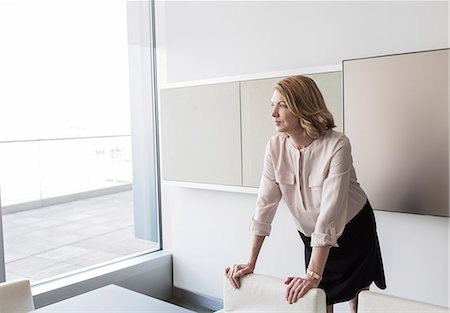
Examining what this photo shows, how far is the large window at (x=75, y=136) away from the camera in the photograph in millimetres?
3209

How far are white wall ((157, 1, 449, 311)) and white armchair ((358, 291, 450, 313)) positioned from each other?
1.24 meters

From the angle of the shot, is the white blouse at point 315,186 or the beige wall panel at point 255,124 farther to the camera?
the beige wall panel at point 255,124

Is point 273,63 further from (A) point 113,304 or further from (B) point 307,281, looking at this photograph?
(A) point 113,304

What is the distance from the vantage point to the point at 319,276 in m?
1.67

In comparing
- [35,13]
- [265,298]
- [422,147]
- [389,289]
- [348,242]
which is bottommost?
[389,289]

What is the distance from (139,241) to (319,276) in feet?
8.91

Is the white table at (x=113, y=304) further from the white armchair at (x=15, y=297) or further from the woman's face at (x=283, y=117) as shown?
the woman's face at (x=283, y=117)

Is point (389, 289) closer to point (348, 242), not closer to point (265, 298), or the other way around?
point (348, 242)

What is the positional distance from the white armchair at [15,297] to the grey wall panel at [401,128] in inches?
72.0

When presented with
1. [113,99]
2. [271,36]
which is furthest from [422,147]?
[113,99]

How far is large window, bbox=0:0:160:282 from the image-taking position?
3209 millimetres

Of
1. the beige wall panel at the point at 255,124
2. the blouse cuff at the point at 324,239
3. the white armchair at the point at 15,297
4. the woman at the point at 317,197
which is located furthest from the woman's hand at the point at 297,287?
the beige wall panel at the point at 255,124

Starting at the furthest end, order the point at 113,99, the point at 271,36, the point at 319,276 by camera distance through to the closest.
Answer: the point at 113,99
the point at 271,36
the point at 319,276

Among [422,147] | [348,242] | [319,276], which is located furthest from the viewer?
[422,147]
